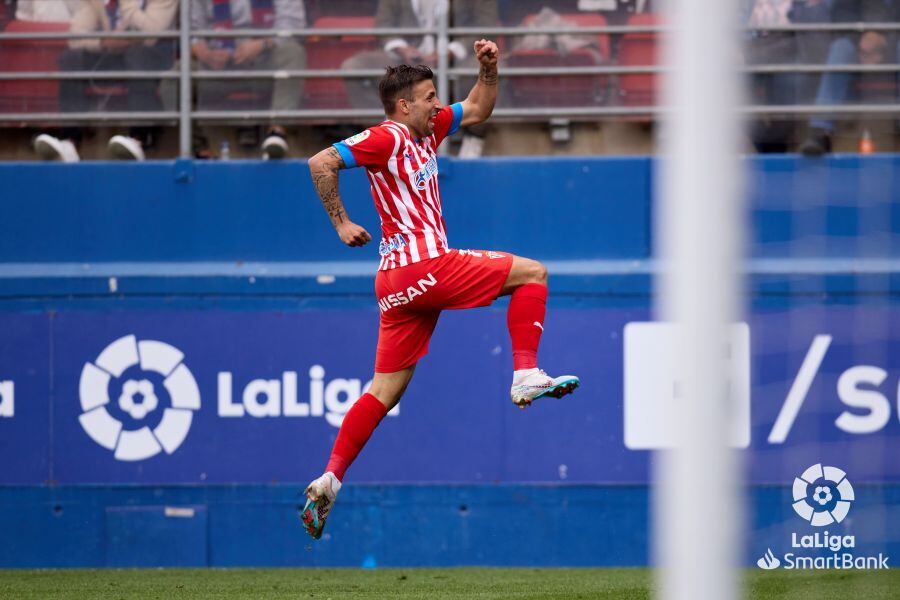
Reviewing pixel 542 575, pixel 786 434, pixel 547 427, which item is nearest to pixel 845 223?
pixel 786 434

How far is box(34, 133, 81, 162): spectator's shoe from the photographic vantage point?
27.1 feet

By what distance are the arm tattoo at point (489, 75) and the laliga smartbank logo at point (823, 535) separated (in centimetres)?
337

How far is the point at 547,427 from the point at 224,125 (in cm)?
294

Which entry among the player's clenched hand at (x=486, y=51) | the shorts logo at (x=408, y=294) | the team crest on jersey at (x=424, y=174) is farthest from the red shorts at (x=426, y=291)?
the player's clenched hand at (x=486, y=51)

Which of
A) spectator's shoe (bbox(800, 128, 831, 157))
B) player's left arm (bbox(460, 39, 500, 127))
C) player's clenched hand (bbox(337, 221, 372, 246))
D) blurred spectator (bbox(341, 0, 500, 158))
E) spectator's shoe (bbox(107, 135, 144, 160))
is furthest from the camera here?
blurred spectator (bbox(341, 0, 500, 158))

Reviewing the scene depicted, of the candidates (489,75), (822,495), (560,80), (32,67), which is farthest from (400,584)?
(32,67)

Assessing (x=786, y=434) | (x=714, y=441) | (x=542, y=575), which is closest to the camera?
(x=714, y=441)

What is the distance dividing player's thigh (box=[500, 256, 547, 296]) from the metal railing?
2.76 metres

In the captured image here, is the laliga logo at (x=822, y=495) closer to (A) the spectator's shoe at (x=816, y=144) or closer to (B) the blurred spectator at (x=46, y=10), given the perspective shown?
(A) the spectator's shoe at (x=816, y=144)

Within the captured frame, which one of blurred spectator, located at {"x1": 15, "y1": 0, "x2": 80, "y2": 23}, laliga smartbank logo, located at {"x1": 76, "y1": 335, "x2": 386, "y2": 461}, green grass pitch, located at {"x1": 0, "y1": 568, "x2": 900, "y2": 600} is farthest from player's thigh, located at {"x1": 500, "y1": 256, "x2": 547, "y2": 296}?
blurred spectator, located at {"x1": 15, "y1": 0, "x2": 80, "y2": 23}

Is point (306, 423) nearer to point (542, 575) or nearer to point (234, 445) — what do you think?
point (234, 445)

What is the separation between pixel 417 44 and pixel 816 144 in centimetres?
261

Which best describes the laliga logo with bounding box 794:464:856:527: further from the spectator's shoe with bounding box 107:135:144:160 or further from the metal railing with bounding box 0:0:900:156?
the spectator's shoe with bounding box 107:135:144:160

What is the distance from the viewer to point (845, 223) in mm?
8086
